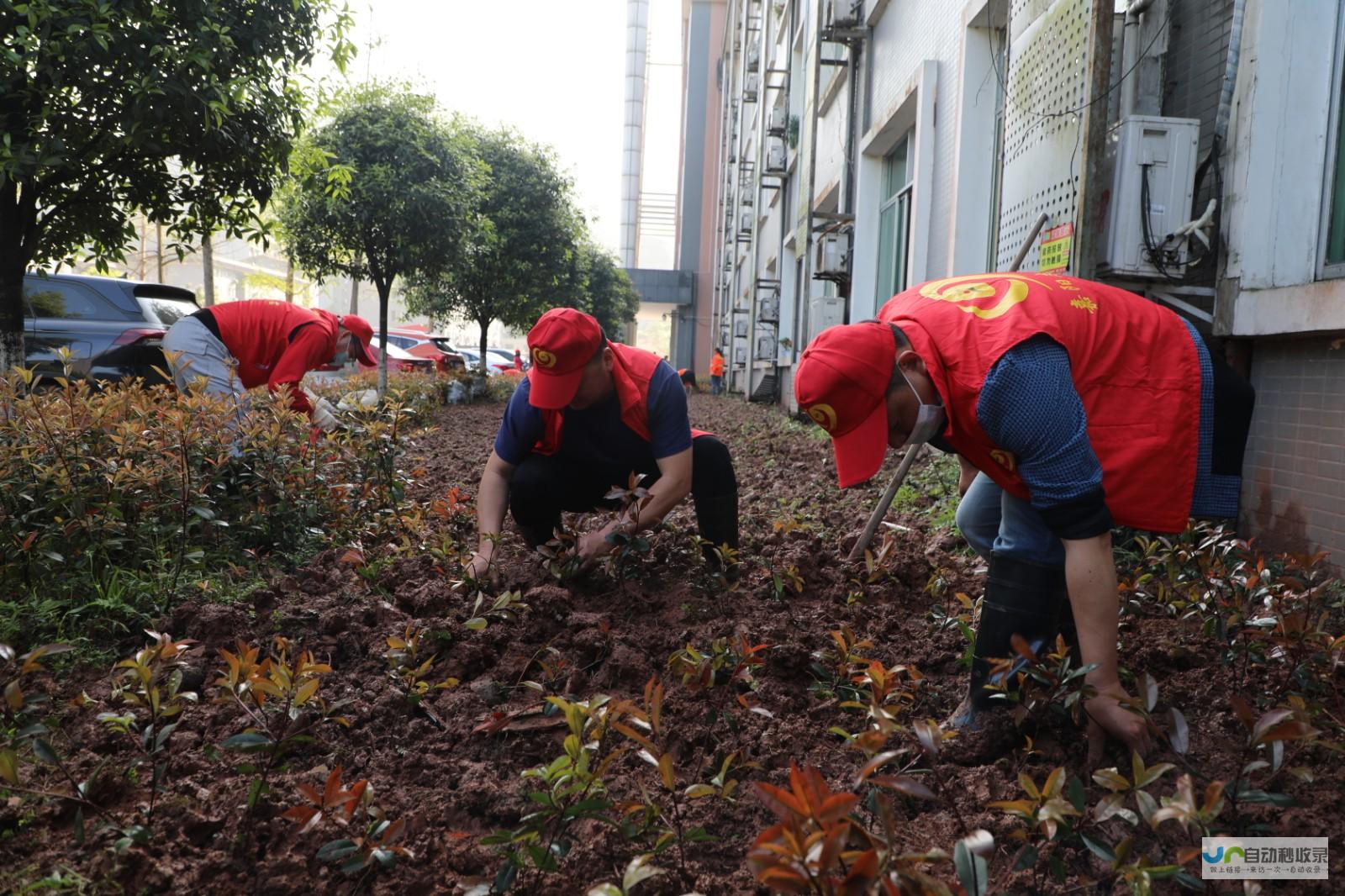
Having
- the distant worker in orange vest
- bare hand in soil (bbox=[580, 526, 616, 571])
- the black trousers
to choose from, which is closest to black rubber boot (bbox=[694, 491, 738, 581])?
the black trousers

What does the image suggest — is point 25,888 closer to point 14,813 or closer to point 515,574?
point 14,813

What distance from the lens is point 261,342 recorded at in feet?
16.9

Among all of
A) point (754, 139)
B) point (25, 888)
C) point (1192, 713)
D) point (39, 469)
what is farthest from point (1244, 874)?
point (754, 139)

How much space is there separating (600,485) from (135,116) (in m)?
3.22

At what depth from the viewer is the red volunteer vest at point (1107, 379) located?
1.90 m

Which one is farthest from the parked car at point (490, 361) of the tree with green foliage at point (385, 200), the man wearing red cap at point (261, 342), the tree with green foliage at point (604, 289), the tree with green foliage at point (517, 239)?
the man wearing red cap at point (261, 342)

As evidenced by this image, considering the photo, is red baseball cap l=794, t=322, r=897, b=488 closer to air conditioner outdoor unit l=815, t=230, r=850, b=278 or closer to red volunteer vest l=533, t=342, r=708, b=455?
red volunteer vest l=533, t=342, r=708, b=455

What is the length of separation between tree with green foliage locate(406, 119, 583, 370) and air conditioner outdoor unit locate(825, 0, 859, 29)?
8514mm

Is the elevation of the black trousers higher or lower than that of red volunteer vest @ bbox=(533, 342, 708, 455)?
lower

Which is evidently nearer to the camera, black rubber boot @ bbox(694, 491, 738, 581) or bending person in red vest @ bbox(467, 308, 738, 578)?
bending person in red vest @ bbox(467, 308, 738, 578)

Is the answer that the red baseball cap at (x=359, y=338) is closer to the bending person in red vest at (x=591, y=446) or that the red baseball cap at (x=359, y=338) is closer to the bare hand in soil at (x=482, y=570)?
the bending person in red vest at (x=591, y=446)

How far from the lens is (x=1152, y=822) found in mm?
1297

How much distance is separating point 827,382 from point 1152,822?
0.94 m
